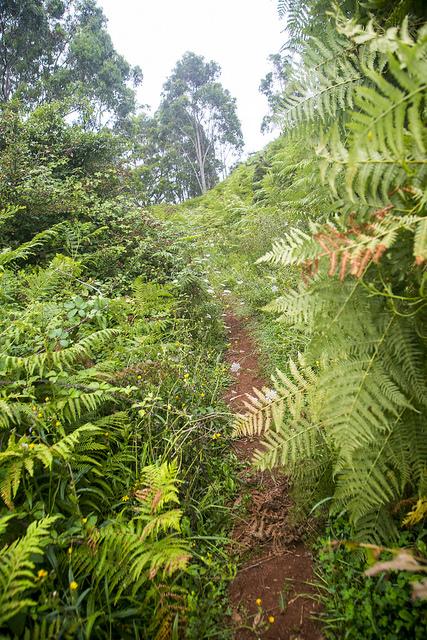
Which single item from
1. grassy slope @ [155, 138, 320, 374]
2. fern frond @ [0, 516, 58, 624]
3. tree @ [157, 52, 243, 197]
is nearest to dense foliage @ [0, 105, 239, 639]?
fern frond @ [0, 516, 58, 624]

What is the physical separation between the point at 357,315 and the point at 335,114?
86cm

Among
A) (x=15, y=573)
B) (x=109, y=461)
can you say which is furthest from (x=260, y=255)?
(x=15, y=573)

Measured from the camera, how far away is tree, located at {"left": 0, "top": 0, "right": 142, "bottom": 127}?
14164 millimetres

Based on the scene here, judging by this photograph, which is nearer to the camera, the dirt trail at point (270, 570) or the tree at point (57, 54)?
the dirt trail at point (270, 570)

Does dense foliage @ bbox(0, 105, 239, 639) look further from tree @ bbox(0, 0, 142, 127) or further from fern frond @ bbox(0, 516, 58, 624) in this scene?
tree @ bbox(0, 0, 142, 127)

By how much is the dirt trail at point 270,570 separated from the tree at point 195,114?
27999mm

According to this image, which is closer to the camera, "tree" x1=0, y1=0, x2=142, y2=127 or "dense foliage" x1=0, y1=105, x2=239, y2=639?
"dense foliage" x1=0, y1=105, x2=239, y2=639

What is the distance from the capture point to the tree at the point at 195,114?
26.6 metres

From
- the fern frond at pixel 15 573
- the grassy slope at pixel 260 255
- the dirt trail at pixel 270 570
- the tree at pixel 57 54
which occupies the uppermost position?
the tree at pixel 57 54

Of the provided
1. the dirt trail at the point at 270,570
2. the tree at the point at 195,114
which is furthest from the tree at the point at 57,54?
the dirt trail at the point at 270,570

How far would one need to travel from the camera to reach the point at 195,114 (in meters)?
27.5

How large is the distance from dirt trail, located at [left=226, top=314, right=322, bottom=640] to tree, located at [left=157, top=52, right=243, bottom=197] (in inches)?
1102

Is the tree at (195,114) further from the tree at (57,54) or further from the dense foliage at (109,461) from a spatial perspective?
the dense foliage at (109,461)

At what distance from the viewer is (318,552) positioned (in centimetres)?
182
